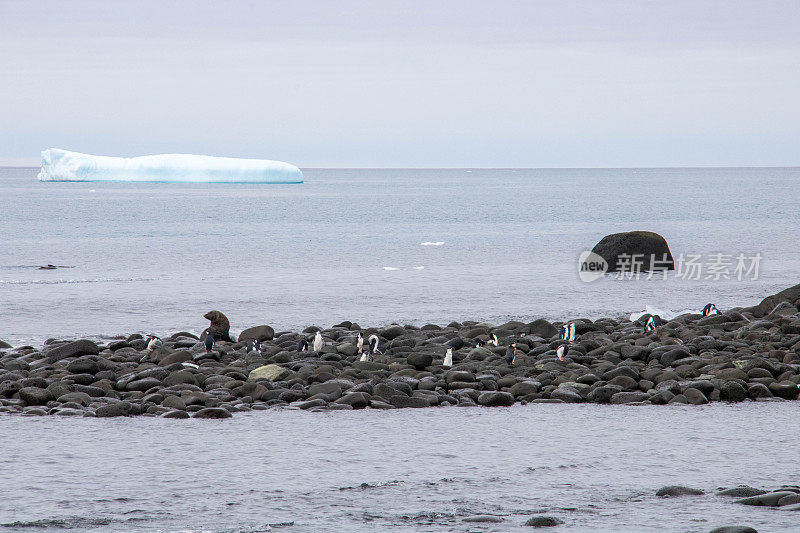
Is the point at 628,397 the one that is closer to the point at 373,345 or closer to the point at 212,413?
the point at 373,345

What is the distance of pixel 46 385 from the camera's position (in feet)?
41.6

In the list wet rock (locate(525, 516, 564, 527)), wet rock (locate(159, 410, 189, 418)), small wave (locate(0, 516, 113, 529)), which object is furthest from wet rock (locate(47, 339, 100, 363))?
wet rock (locate(525, 516, 564, 527))

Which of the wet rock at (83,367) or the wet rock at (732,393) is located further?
the wet rock at (83,367)

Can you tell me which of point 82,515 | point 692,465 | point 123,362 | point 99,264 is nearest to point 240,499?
point 82,515

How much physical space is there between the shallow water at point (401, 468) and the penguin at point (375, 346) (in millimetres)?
3523

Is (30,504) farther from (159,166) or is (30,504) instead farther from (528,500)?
(159,166)

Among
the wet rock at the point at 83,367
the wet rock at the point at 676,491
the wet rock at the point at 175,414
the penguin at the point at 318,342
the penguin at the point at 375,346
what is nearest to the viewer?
the wet rock at the point at 676,491

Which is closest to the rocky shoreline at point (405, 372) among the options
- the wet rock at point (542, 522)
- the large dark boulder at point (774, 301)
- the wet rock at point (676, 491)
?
the large dark boulder at point (774, 301)

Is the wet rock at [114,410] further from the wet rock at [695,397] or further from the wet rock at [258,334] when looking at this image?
the wet rock at [695,397]

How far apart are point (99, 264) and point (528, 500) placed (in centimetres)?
3219

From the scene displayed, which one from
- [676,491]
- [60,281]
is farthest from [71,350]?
[60,281]

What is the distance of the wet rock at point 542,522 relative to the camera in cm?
717

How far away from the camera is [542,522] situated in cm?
718

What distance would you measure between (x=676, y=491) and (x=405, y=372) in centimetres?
579
